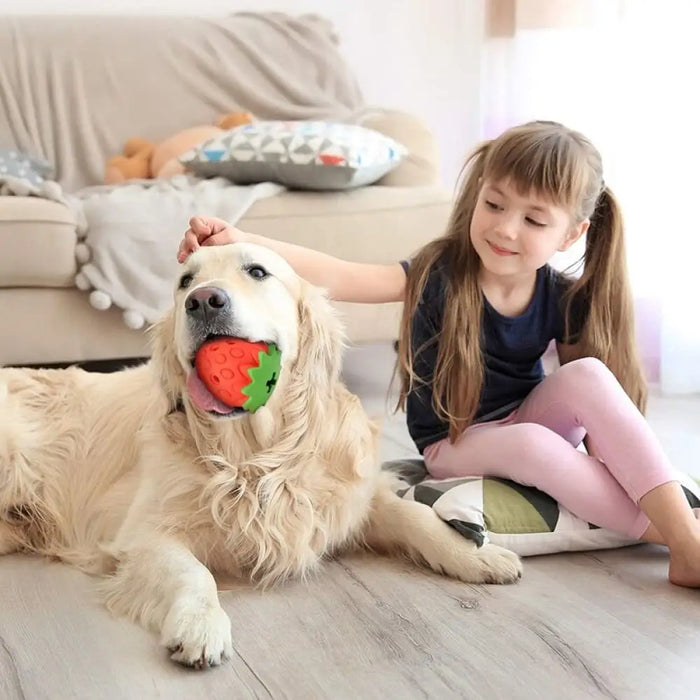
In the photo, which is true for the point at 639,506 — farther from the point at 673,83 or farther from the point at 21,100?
the point at 21,100

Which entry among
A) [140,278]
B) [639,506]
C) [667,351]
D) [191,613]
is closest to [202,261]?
[191,613]

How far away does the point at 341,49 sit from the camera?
4.35 m

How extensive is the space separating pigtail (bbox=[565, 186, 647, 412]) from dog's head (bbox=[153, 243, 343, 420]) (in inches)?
23.1

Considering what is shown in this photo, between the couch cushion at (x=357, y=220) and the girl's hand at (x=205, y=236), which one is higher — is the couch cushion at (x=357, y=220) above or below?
below

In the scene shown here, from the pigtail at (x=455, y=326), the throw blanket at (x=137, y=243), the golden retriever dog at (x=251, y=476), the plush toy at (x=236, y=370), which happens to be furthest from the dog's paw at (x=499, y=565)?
the throw blanket at (x=137, y=243)

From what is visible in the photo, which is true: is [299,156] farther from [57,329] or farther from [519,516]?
[519,516]

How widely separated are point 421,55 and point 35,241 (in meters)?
2.39

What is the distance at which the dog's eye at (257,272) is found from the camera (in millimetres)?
1623

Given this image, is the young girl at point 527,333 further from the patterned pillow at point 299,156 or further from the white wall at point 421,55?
the white wall at point 421,55

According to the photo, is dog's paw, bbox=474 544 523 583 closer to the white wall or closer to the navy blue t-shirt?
the navy blue t-shirt

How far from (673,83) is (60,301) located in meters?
2.12

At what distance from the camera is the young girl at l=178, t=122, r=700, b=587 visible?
5.83 ft

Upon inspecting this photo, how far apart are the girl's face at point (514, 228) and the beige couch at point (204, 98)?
1.01 meters

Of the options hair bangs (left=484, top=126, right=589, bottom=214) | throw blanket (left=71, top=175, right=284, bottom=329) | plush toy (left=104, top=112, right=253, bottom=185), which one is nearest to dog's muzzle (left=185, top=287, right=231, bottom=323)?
hair bangs (left=484, top=126, right=589, bottom=214)
